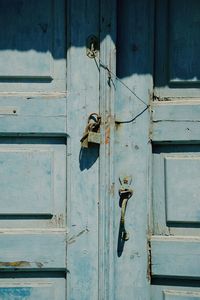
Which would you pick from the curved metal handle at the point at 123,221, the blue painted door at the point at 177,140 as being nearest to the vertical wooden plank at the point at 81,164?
the curved metal handle at the point at 123,221

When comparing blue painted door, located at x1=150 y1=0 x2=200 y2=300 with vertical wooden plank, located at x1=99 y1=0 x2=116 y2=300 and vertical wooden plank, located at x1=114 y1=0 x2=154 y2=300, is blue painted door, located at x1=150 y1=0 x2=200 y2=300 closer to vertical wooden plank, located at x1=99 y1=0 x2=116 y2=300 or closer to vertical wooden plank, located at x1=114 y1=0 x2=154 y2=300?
vertical wooden plank, located at x1=114 y1=0 x2=154 y2=300

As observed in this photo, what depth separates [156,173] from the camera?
1.75 m

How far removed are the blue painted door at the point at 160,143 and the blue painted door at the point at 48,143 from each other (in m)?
0.13

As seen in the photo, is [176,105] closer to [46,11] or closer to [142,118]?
[142,118]

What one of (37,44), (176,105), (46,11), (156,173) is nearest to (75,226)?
(156,173)

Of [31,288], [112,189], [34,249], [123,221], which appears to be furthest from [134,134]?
[31,288]

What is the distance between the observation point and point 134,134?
1744 mm

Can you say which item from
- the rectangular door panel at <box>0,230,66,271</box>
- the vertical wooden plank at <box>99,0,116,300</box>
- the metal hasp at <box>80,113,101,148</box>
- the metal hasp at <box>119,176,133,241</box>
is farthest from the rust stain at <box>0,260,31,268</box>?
the metal hasp at <box>80,113,101,148</box>

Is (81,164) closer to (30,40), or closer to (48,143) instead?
(48,143)

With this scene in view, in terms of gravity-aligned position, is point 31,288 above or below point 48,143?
below

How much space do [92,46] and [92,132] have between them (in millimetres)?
324

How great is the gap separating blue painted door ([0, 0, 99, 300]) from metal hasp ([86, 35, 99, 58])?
2 cm

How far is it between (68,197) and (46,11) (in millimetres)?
711

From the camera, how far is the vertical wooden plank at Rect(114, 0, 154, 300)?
1.72 m
